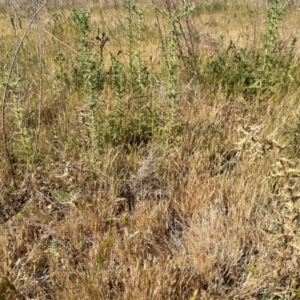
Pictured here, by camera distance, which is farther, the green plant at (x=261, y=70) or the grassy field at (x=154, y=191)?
the green plant at (x=261, y=70)

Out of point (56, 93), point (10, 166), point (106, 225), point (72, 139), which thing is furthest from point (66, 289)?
point (56, 93)

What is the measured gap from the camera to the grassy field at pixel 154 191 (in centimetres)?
132

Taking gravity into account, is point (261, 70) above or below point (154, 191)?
above

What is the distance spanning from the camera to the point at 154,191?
5.92 feet

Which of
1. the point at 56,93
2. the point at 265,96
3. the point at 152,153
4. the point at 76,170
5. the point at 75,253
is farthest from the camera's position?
the point at 56,93

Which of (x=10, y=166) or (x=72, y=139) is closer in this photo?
(x=10, y=166)

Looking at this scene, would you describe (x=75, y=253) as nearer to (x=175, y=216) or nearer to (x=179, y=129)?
(x=175, y=216)

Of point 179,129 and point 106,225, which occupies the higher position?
point 179,129

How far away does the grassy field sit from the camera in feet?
4.33

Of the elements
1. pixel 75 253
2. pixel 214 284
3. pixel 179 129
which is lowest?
pixel 214 284

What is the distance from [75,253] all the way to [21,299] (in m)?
0.25

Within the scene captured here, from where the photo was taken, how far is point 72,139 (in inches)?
80.7

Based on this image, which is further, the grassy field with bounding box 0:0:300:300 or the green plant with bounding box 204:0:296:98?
the green plant with bounding box 204:0:296:98

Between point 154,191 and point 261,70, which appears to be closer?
point 154,191
